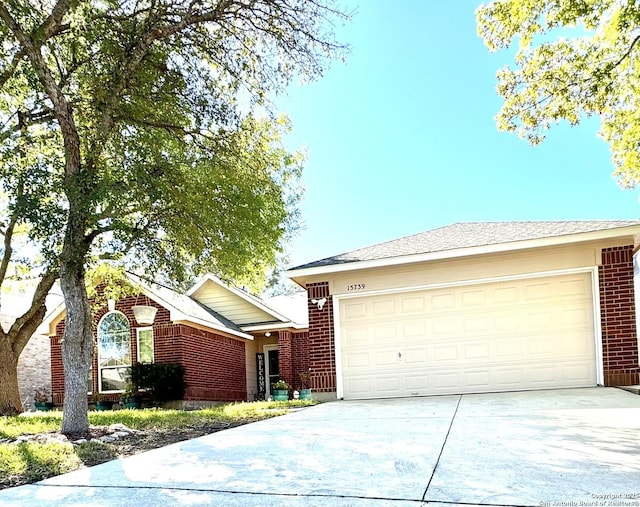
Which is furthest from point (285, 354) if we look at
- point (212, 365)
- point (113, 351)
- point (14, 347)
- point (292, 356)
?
point (14, 347)

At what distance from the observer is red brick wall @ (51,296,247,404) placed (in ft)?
48.8

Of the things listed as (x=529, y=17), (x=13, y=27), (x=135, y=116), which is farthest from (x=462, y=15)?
(x=13, y=27)

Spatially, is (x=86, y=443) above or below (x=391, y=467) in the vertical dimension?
below

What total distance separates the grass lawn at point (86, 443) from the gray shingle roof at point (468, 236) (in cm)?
354

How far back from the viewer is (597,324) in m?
9.63

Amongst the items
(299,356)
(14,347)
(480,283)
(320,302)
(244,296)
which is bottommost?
(299,356)

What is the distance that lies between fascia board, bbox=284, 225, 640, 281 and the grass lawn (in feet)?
9.27

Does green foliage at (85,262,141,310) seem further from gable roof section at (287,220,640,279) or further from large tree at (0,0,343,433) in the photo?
gable roof section at (287,220,640,279)

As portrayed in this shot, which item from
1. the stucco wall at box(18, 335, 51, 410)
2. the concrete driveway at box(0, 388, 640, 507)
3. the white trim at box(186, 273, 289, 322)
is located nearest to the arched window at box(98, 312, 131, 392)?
the white trim at box(186, 273, 289, 322)

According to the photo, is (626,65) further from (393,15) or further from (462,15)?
(393,15)

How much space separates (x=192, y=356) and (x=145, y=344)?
151 centimetres

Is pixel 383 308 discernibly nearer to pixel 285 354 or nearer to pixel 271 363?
pixel 285 354

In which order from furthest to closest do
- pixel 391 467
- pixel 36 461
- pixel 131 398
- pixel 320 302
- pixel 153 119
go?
pixel 131 398 → pixel 320 302 → pixel 153 119 → pixel 36 461 → pixel 391 467

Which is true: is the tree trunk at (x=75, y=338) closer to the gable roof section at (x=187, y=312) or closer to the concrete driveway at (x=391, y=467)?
the concrete driveway at (x=391, y=467)
